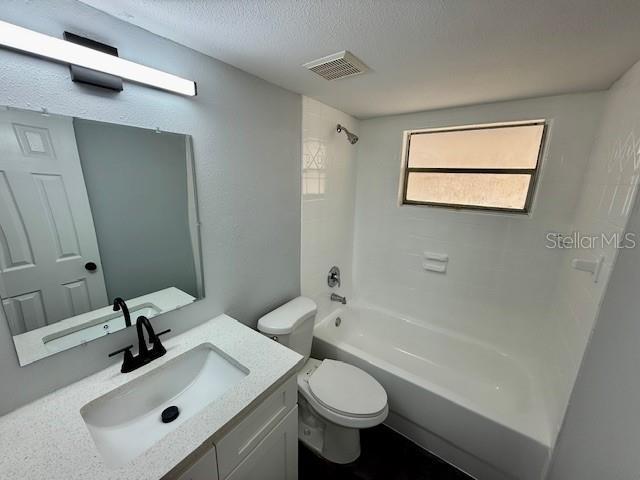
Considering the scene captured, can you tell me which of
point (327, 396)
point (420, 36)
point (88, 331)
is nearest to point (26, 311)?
point (88, 331)

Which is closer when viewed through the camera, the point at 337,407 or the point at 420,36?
the point at 420,36

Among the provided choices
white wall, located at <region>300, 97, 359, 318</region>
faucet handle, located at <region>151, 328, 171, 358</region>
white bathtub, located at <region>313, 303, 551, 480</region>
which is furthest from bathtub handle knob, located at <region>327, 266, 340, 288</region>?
faucet handle, located at <region>151, 328, 171, 358</region>

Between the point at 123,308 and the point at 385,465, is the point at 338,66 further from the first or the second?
the point at 385,465

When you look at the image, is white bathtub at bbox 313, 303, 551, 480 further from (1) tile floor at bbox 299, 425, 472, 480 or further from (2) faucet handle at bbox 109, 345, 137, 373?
(2) faucet handle at bbox 109, 345, 137, 373

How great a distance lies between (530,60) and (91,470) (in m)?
2.09

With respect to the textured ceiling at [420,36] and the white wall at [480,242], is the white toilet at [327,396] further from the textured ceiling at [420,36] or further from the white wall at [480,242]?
the textured ceiling at [420,36]

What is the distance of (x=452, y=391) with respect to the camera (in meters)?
1.52

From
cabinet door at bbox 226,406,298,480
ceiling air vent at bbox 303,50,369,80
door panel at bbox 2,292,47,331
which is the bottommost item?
cabinet door at bbox 226,406,298,480

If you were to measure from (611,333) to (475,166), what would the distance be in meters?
1.38

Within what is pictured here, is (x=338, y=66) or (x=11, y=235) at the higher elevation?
(x=338, y=66)

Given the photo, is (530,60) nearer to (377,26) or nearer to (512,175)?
(377,26)

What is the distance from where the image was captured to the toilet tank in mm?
1476

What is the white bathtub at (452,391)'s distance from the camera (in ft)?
4.26

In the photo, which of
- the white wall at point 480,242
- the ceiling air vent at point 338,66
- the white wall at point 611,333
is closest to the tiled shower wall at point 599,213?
the white wall at point 611,333
